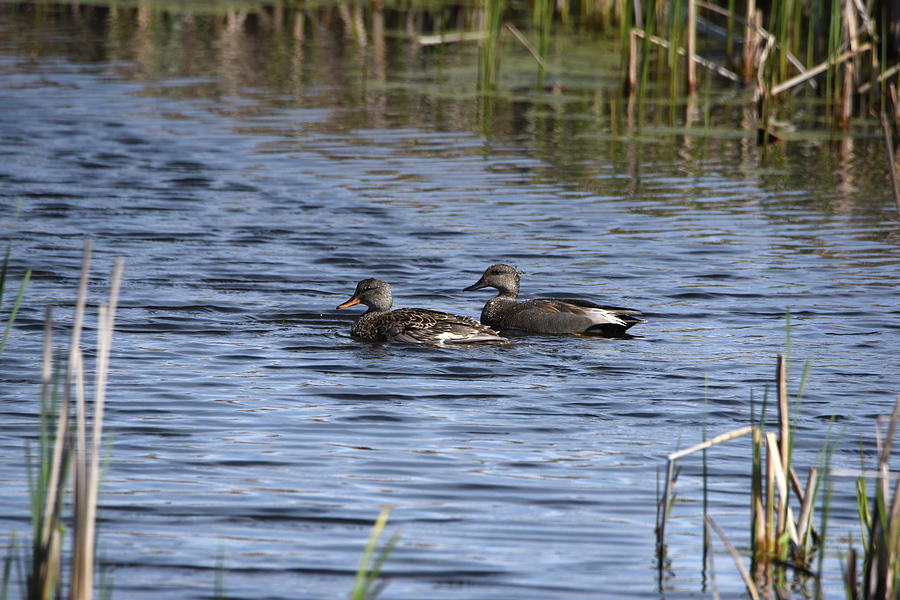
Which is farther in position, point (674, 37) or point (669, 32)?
point (669, 32)

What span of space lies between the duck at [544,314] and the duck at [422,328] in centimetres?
32

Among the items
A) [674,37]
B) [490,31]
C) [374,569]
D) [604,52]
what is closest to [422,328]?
[374,569]

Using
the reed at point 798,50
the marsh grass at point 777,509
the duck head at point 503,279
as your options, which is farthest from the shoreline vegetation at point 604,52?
the marsh grass at point 777,509

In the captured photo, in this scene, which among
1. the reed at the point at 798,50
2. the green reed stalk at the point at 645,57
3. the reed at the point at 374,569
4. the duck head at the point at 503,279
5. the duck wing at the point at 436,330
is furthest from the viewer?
the reed at the point at 798,50

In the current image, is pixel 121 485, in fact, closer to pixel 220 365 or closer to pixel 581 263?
pixel 220 365

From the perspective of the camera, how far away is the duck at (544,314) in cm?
917

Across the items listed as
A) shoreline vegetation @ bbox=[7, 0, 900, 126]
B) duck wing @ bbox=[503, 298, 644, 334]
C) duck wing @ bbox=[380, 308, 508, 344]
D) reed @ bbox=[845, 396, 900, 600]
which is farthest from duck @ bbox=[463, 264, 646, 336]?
reed @ bbox=[845, 396, 900, 600]

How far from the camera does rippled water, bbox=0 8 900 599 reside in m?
5.41

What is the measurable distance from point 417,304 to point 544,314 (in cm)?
135

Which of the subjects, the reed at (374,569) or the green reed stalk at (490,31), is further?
the green reed stalk at (490,31)

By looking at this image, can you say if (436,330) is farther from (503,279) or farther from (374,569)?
(374,569)

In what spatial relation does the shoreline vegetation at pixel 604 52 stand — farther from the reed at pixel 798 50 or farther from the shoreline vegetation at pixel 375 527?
the shoreline vegetation at pixel 375 527

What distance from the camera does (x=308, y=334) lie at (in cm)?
934

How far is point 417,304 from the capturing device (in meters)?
10.5
